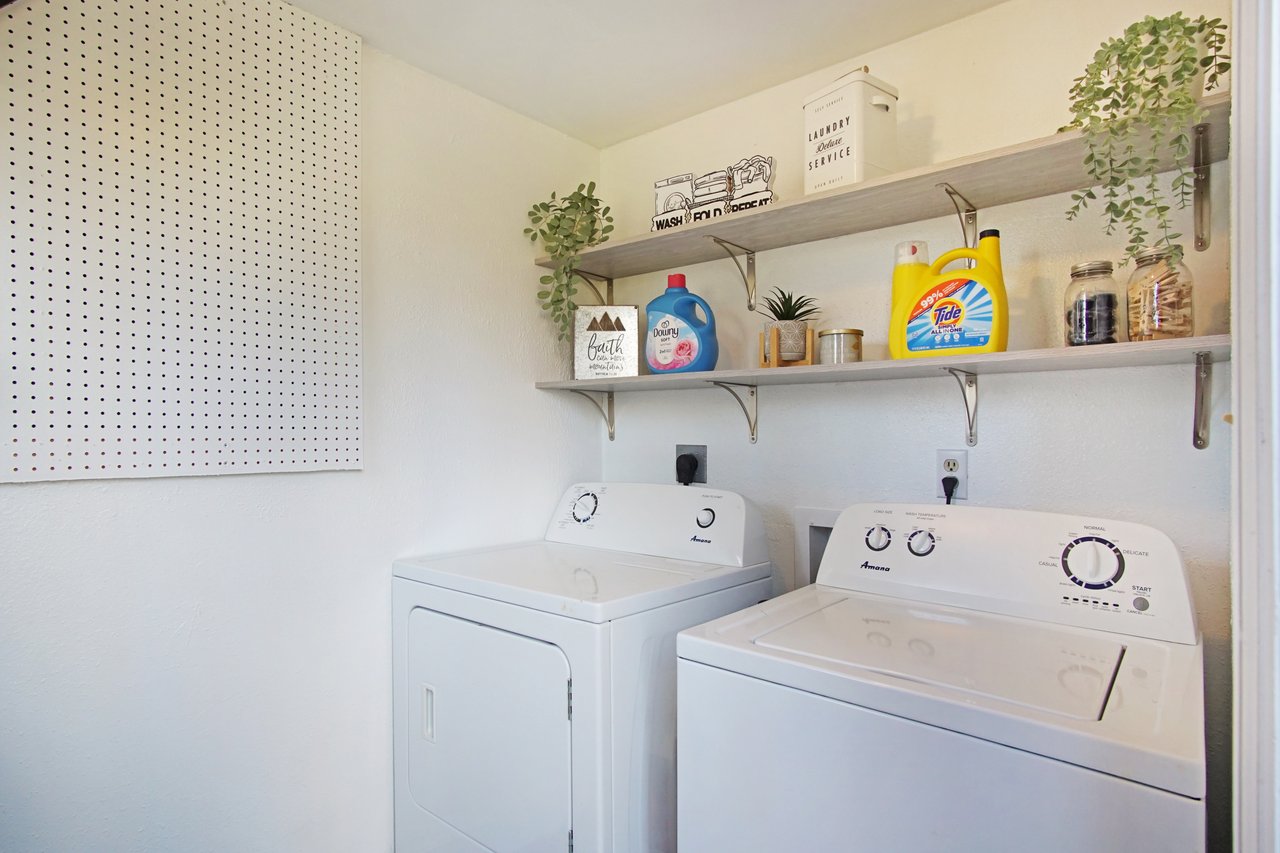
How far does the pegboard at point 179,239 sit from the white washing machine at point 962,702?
44.6 inches

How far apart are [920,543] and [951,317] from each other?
20.0 inches

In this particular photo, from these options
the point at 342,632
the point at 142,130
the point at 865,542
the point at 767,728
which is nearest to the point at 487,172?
the point at 142,130

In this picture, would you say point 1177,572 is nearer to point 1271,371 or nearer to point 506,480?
point 1271,371

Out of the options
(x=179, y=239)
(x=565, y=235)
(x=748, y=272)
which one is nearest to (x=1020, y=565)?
(x=748, y=272)

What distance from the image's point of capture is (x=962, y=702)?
37.1 inches

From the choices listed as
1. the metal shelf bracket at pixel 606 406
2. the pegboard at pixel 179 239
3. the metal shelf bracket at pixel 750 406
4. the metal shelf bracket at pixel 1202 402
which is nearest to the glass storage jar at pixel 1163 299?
the metal shelf bracket at pixel 1202 402

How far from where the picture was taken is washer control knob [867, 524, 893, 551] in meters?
1.57

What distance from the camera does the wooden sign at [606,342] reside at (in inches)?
83.0

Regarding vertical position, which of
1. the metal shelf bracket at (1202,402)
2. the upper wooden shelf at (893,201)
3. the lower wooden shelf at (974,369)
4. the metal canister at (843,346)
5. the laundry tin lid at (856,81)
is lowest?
the metal shelf bracket at (1202,402)

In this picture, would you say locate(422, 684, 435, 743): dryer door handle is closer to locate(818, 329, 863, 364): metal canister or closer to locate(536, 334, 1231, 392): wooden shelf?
locate(536, 334, 1231, 392): wooden shelf

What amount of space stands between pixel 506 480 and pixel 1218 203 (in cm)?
187

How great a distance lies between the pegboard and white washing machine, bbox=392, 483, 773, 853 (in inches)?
21.6

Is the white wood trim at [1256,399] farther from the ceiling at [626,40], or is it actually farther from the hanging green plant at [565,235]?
the hanging green plant at [565,235]

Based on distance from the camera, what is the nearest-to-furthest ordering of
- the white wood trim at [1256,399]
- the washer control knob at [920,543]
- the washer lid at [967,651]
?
the white wood trim at [1256,399], the washer lid at [967,651], the washer control knob at [920,543]
